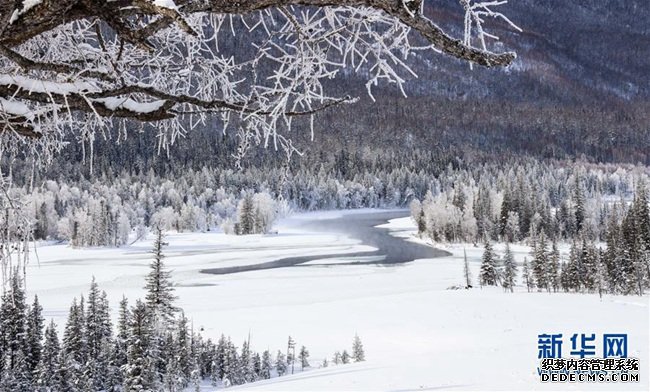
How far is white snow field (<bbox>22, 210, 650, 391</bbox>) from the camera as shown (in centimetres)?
1462

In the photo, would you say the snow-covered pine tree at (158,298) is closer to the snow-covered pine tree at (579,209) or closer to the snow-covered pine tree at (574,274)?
the snow-covered pine tree at (574,274)

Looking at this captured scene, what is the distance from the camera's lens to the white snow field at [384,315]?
14617 millimetres

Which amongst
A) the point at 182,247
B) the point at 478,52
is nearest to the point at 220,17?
the point at 478,52

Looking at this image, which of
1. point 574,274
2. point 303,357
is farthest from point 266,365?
point 574,274

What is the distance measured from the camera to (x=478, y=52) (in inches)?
85.3

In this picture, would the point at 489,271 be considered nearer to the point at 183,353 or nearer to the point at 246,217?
the point at 183,353

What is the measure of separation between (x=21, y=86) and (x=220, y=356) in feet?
105

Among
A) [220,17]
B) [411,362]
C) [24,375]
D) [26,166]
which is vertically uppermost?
[220,17]

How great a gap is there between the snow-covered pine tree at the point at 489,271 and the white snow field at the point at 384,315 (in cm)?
255

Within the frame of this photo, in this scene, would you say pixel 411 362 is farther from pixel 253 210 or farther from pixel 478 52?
pixel 253 210

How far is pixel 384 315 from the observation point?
3944cm

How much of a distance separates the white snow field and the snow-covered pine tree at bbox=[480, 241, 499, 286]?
100 inches

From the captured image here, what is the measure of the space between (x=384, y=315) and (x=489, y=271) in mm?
19998

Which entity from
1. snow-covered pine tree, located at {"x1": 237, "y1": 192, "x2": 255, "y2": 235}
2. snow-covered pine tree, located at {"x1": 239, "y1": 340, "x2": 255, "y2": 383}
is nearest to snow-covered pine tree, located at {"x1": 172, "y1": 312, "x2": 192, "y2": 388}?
snow-covered pine tree, located at {"x1": 239, "y1": 340, "x2": 255, "y2": 383}
